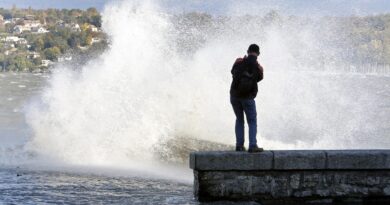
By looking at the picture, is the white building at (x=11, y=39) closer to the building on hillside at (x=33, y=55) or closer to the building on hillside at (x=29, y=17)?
the building on hillside at (x=29, y=17)

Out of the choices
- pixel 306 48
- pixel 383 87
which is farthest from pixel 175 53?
pixel 383 87

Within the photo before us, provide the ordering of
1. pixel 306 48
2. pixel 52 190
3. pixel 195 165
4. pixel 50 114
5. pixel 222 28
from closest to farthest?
pixel 195 165 < pixel 52 190 < pixel 50 114 < pixel 222 28 < pixel 306 48

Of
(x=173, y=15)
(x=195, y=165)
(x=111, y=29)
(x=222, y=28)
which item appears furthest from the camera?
(x=222, y=28)

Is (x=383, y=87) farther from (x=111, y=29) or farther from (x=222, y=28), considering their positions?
(x=111, y=29)

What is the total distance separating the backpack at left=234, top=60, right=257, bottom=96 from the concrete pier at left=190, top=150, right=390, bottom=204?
2.93 feet

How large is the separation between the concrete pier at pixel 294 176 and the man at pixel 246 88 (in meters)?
0.30

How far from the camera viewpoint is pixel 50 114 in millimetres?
18094

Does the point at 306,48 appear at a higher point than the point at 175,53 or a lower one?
higher

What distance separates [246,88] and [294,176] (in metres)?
1.31

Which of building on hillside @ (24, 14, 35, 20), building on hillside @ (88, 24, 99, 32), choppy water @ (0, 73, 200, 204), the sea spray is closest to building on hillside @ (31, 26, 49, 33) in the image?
building on hillside @ (24, 14, 35, 20)

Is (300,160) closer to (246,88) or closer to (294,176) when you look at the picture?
(294,176)

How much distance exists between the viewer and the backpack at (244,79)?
357 inches

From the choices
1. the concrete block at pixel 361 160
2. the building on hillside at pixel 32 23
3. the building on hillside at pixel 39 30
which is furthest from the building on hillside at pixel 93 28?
the concrete block at pixel 361 160

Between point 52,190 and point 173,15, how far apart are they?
1306cm
